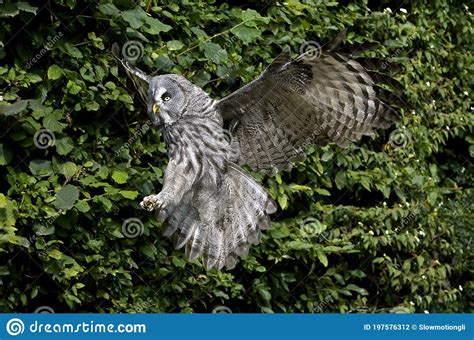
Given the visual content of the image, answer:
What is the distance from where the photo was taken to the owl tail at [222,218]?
3258mm

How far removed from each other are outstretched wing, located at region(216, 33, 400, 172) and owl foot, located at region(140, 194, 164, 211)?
510mm

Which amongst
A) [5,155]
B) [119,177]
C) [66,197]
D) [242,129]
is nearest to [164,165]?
[119,177]

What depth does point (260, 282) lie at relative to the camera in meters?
5.21

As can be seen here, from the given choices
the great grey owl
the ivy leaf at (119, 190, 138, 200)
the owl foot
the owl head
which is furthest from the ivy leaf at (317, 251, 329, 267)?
the owl foot

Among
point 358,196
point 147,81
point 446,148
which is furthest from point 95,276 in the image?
point 446,148

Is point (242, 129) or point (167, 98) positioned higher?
point (167, 98)

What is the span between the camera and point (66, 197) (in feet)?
13.2

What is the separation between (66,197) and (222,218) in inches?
38.8

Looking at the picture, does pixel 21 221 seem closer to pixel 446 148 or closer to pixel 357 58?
pixel 357 58

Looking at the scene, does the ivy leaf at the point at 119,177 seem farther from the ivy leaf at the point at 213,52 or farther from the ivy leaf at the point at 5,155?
the ivy leaf at the point at 213,52

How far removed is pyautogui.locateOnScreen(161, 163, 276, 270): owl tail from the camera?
10.7ft

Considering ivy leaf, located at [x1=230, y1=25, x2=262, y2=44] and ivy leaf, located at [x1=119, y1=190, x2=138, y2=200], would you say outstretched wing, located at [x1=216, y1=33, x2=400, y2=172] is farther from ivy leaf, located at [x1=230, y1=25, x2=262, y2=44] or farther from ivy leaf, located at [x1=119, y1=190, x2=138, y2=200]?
ivy leaf, located at [x1=230, y1=25, x2=262, y2=44]

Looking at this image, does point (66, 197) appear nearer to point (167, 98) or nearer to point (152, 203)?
point (167, 98)

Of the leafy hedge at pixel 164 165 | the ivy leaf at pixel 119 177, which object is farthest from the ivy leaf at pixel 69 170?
the ivy leaf at pixel 119 177
